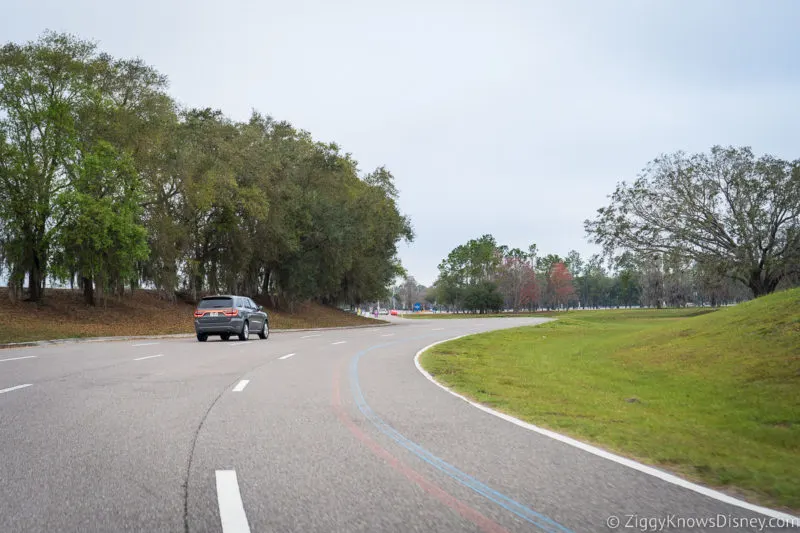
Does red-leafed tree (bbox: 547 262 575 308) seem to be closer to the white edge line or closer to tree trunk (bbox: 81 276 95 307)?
tree trunk (bbox: 81 276 95 307)

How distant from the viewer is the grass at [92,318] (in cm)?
2925

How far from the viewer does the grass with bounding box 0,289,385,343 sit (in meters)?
29.2

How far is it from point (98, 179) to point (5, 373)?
22.3m

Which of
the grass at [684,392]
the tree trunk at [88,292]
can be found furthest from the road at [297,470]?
the tree trunk at [88,292]

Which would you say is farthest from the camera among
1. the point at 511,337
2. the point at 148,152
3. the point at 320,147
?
the point at 320,147

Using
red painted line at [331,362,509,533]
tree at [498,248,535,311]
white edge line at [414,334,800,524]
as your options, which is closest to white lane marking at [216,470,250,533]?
red painted line at [331,362,509,533]

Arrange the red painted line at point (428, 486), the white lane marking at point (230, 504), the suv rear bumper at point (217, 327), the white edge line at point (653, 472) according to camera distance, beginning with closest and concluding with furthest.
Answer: the white lane marking at point (230, 504)
the red painted line at point (428, 486)
the white edge line at point (653, 472)
the suv rear bumper at point (217, 327)

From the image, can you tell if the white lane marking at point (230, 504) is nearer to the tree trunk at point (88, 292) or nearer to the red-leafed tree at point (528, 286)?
the tree trunk at point (88, 292)

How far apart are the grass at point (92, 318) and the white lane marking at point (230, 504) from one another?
23.3 meters

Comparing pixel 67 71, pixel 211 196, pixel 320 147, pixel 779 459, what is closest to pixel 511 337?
pixel 211 196

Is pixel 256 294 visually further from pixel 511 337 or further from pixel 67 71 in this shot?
pixel 511 337

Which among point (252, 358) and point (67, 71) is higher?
point (67, 71)

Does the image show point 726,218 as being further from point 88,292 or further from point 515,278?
point 515,278

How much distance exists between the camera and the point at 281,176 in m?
49.5
